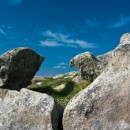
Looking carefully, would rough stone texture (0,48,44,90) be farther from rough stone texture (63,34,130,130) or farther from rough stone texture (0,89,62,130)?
rough stone texture (63,34,130,130)

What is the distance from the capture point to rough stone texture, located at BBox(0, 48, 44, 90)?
1554 inches

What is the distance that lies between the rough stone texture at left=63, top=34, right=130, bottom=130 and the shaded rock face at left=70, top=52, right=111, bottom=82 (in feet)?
62.4

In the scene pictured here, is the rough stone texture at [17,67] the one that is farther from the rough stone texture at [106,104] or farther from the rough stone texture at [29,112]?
the rough stone texture at [106,104]

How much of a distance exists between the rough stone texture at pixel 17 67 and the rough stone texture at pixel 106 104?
20437 mm

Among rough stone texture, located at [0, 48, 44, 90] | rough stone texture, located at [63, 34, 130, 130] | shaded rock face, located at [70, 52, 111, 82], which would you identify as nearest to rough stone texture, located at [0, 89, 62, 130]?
rough stone texture, located at [63, 34, 130, 130]

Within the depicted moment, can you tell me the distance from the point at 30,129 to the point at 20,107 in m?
1.40

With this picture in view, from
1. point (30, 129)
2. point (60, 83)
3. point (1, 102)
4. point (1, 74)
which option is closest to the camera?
point (30, 129)

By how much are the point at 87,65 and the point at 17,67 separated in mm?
6858

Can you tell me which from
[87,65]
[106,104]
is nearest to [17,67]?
[87,65]

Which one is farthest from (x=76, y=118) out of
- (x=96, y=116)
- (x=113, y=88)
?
(x=113, y=88)

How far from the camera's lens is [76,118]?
64.1ft

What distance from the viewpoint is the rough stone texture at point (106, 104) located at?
62.6 ft

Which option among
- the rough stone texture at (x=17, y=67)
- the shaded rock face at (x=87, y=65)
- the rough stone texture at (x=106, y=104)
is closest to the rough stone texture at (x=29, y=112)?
the rough stone texture at (x=106, y=104)

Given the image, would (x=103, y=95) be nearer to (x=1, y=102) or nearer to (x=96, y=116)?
(x=96, y=116)
